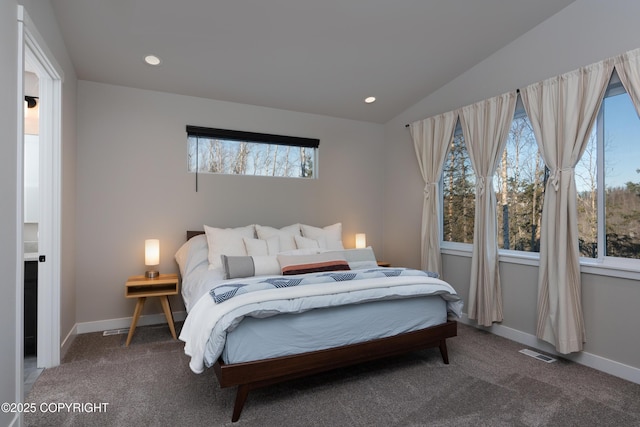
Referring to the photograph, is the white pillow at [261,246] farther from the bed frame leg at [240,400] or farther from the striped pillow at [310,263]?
the bed frame leg at [240,400]

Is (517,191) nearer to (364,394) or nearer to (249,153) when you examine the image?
(364,394)

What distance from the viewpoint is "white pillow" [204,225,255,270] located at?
10.7 feet

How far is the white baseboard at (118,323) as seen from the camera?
3.47 m

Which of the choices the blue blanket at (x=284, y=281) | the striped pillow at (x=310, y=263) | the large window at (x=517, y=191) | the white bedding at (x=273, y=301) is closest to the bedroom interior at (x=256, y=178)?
the large window at (x=517, y=191)

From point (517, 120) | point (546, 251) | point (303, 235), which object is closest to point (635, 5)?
point (517, 120)

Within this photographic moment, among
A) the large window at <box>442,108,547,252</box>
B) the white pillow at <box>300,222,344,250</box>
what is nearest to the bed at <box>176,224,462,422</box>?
the white pillow at <box>300,222,344,250</box>

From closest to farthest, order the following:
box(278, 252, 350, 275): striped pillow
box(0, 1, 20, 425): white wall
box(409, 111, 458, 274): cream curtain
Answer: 1. box(0, 1, 20, 425): white wall
2. box(278, 252, 350, 275): striped pillow
3. box(409, 111, 458, 274): cream curtain

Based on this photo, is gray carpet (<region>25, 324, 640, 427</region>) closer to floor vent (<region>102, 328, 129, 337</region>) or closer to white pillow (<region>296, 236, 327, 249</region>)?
floor vent (<region>102, 328, 129, 337</region>)

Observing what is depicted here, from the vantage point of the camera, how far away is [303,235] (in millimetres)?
3994

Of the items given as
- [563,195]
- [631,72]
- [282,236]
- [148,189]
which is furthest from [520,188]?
[148,189]

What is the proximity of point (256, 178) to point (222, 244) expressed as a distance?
3.80 feet

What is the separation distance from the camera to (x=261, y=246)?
3426 millimetres

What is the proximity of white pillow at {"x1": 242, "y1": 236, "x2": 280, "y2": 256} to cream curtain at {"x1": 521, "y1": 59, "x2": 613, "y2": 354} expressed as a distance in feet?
8.03

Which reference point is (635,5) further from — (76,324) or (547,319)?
(76,324)
